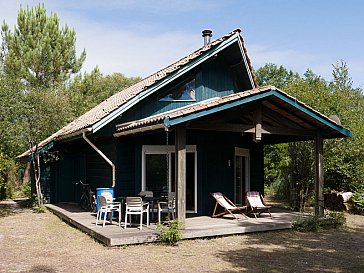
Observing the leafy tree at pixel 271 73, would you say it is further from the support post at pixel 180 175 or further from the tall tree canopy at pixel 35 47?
the support post at pixel 180 175

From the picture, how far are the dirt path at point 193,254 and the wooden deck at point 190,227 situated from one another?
172mm

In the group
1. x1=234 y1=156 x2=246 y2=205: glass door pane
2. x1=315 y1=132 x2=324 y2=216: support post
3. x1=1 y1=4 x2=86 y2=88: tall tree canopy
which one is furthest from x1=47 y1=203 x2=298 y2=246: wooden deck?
x1=1 y1=4 x2=86 y2=88: tall tree canopy

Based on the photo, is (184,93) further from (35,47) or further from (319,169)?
(35,47)

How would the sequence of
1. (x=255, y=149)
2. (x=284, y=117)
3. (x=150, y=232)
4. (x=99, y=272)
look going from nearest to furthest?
(x=99, y=272), (x=150, y=232), (x=284, y=117), (x=255, y=149)

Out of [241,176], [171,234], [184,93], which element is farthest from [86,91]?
[171,234]

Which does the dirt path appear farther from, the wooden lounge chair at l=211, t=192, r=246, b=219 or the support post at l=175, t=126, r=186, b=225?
the wooden lounge chair at l=211, t=192, r=246, b=219

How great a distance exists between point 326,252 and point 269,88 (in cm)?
382

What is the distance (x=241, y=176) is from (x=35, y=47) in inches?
698

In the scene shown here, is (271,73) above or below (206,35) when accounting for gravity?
above

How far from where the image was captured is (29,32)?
25594mm

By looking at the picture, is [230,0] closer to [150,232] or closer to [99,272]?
[150,232]

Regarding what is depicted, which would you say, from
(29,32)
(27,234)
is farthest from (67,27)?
(27,234)

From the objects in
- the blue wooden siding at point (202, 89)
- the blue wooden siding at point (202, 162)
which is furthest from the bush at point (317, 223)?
the blue wooden siding at point (202, 89)

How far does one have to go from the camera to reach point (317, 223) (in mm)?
10680
